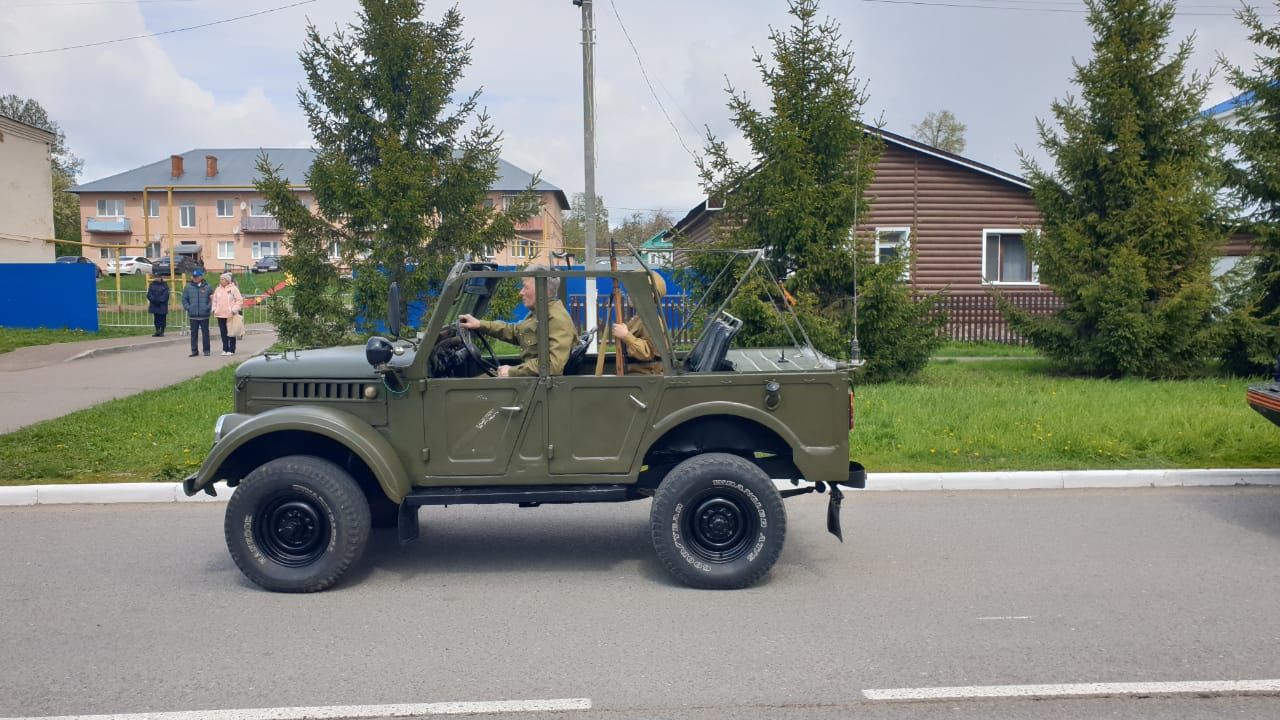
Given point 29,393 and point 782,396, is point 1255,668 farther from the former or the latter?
point 29,393

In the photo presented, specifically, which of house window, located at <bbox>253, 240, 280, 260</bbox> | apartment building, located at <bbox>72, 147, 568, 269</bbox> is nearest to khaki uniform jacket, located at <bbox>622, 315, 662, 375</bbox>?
apartment building, located at <bbox>72, 147, 568, 269</bbox>

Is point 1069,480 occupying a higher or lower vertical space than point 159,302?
lower

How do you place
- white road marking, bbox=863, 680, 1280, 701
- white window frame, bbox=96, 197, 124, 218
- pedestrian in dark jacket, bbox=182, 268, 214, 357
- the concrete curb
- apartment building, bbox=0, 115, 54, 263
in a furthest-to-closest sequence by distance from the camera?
1. white window frame, bbox=96, 197, 124, 218
2. apartment building, bbox=0, 115, 54, 263
3. pedestrian in dark jacket, bbox=182, 268, 214, 357
4. the concrete curb
5. white road marking, bbox=863, 680, 1280, 701

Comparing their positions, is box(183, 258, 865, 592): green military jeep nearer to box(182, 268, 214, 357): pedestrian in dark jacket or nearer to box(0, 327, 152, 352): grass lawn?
box(182, 268, 214, 357): pedestrian in dark jacket

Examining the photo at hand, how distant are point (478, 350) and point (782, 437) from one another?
1.92m

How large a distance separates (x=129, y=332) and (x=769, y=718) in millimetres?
23877

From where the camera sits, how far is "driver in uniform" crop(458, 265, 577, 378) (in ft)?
19.6

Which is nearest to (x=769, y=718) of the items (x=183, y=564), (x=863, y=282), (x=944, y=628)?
(x=944, y=628)

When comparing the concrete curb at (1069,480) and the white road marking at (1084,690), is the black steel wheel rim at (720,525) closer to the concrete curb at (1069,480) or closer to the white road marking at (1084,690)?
the white road marking at (1084,690)

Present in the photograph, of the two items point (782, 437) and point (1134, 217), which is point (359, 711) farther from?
point (1134, 217)

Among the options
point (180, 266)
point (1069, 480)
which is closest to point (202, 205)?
point (180, 266)

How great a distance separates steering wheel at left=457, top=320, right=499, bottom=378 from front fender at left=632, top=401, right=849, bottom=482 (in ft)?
3.51

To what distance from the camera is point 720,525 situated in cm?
587

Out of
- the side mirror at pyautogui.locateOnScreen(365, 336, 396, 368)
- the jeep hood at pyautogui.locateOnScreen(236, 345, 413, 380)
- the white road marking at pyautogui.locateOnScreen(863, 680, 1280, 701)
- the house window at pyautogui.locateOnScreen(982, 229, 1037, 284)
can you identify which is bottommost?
the white road marking at pyautogui.locateOnScreen(863, 680, 1280, 701)
